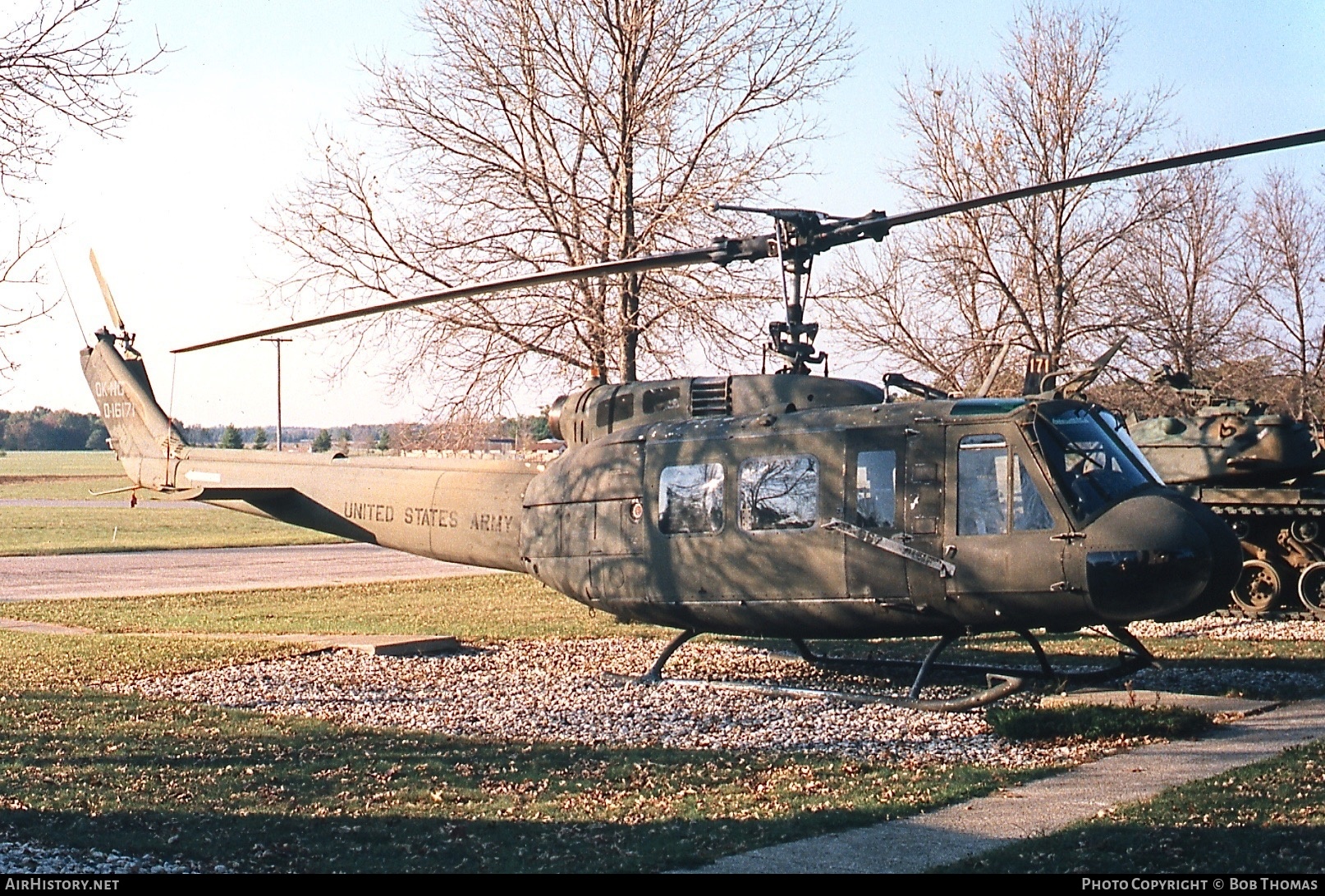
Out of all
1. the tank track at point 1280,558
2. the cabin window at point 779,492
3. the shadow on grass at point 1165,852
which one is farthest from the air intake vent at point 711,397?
the tank track at point 1280,558

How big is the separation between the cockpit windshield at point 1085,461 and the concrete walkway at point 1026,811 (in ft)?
5.74

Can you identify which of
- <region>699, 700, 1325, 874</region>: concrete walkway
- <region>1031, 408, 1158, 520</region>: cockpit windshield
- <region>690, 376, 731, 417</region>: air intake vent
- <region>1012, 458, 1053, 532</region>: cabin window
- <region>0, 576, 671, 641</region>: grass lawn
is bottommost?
<region>0, 576, 671, 641</region>: grass lawn

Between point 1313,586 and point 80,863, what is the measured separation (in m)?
16.0

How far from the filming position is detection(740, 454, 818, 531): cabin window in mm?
10812

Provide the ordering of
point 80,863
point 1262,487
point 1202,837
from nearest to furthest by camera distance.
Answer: point 80,863
point 1202,837
point 1262,487

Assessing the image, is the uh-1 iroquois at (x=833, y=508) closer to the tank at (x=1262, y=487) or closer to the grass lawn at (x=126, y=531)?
the tank at (x=1262, y=487)

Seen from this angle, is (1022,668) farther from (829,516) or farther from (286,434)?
(286,434)

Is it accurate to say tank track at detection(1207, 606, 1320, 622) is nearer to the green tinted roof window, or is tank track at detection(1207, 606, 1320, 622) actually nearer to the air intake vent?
the green tinted roof window

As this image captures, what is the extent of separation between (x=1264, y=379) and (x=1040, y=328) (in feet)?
43.0

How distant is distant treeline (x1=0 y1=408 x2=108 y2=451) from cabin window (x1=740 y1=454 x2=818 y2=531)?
453 ft

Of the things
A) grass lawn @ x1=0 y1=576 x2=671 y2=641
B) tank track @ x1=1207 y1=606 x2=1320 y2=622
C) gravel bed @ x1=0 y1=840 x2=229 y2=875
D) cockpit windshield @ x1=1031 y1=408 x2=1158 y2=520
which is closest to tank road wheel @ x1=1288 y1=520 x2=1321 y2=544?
tank track @ x1=1207 y1=606 x2=1320 y2=622

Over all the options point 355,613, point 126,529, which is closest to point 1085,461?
point 355,613

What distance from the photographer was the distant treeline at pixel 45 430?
145000 millimetres

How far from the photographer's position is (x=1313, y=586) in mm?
18125
